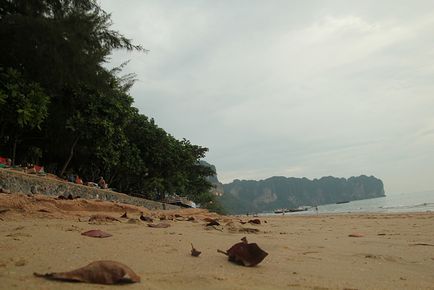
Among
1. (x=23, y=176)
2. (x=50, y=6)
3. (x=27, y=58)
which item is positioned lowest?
(x=23, y=176)

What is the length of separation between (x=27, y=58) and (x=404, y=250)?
7.22 meters

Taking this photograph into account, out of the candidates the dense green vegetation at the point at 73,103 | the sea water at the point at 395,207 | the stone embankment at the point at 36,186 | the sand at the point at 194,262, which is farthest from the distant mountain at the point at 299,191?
the sand at the point at 194,262

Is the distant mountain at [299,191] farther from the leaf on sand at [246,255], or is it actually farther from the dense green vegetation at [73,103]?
the leaf on sand at [246,255]

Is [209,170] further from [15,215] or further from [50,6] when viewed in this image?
[15,215]

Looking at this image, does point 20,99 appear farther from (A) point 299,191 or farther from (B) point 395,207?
(A) point 299,191

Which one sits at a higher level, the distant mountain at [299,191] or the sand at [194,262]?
the distant mountain at [299,191]

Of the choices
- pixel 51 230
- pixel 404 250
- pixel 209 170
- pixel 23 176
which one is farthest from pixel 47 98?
pixel 209 170

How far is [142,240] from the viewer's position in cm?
293

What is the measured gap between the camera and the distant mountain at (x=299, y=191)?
164m

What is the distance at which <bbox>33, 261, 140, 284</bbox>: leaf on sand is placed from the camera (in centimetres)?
162

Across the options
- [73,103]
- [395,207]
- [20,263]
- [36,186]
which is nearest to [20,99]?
[36,186]

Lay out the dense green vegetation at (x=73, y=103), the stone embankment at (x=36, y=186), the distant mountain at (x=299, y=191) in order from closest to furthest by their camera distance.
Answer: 1. the dense green vegetation at (x=73, y=103)
2. the stone embankment at (x=36, y=186)
3. the distant mountain at (x=299, y=191)

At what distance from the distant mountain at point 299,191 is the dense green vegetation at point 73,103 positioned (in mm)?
133590

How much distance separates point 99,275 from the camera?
1.64 meters
